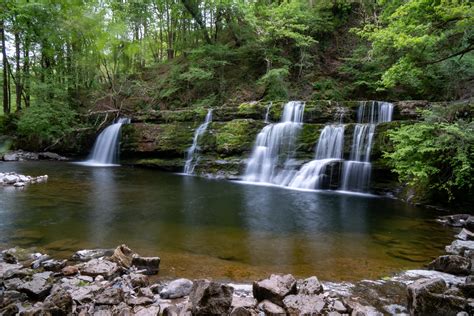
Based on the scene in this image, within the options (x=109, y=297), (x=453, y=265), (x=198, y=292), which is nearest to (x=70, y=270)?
(x=109, y=297)

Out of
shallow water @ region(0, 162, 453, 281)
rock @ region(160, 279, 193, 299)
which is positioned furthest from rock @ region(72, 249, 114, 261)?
rock @ region(160, 279, 193, 299)

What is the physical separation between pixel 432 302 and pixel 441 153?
254 inches

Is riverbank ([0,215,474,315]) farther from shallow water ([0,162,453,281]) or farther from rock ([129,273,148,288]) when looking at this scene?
shallow water ([0,162,453,281])

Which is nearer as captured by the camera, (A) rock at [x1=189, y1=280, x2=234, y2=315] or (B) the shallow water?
(A) rock at [x1=189, y1=280, x2=234, y2=315]

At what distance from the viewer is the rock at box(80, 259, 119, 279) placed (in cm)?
418

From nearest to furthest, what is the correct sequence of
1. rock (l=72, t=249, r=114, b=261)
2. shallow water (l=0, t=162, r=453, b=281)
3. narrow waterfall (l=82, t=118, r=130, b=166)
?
rock (l=72, t=249, r=114, b=261) → shallow water (l=0, t=162, r=453, b=281) → narrow waterfall (l=82, t=118, r=130, b=166)

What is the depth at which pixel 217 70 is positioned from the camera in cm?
2144

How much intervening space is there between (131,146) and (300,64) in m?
11.0

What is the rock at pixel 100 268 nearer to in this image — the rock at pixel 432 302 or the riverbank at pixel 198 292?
the riverbank at pixel 198 292

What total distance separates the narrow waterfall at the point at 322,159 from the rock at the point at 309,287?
335 inches

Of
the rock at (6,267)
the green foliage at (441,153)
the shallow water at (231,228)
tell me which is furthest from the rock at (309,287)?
the green foliage at (441,153)

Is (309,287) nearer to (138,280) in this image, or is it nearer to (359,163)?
(138,280)

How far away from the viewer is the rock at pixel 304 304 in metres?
3.38

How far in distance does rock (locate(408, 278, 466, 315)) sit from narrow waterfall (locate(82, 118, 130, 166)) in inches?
665
